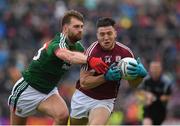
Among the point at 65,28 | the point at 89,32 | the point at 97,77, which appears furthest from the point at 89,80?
the point at 89,32

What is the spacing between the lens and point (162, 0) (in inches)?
981

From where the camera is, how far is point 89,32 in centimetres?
2078

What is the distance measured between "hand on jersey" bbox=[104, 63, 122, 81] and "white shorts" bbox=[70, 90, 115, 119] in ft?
2.91

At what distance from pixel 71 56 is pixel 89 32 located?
10.6m

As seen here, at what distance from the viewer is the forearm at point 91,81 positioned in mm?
10555

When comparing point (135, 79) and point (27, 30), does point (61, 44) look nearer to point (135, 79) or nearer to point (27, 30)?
point (135, 79)

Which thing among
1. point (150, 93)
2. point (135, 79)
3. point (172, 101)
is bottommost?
point (172, 101)

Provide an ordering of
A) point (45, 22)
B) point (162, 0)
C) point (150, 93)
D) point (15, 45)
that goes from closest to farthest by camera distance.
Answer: point (150, 93) → point (15, 45) → point (45, 22) → point (162, 0)

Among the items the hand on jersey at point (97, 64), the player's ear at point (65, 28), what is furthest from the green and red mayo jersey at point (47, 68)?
the hand on jersey at point (97, 64)

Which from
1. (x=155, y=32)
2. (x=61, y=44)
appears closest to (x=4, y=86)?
(x=155, y=32)

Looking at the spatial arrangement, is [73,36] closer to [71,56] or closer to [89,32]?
[71,56]

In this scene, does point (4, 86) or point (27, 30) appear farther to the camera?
point (27, 30)

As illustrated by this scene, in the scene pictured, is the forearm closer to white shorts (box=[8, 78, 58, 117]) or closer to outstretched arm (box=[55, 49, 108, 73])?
outstretched arm (box=[55, 49, 108, 73])

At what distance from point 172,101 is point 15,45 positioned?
4434 millimetres
